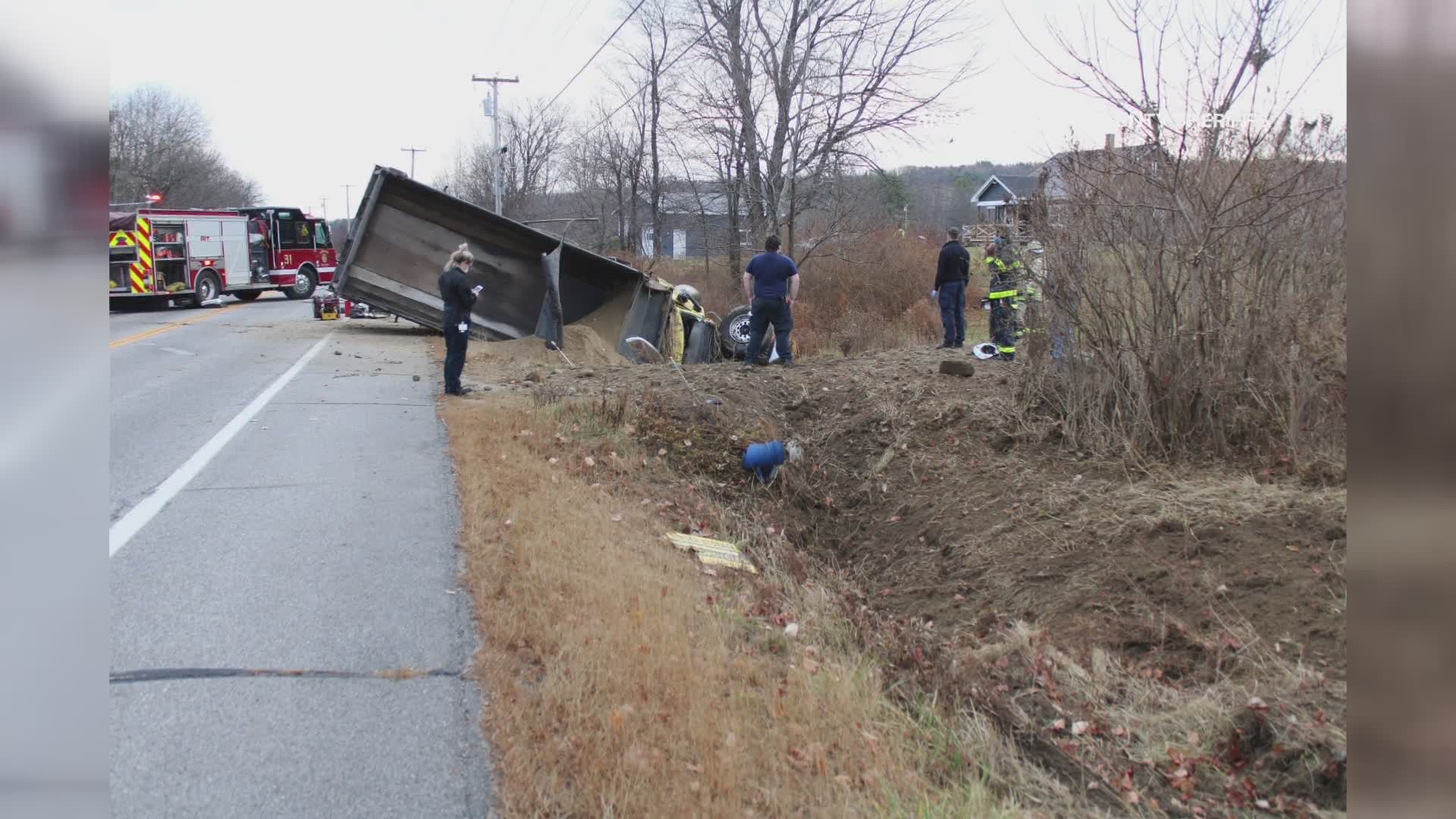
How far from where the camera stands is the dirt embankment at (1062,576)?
14.4 ft

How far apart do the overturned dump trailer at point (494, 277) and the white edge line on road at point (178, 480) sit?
5817 mm

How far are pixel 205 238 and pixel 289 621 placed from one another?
1191 inches

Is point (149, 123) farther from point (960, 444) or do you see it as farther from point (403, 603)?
point (960, 444)

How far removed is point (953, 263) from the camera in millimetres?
14312

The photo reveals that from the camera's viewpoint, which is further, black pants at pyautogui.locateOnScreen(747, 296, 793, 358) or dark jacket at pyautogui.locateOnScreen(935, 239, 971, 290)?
dark jacket at pyautogui.locateOnScreen(935, 239, 971, 290)

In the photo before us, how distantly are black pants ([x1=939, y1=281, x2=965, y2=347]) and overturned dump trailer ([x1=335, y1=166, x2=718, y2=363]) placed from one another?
527cm

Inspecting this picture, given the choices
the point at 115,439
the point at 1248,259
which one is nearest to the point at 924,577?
the point at 1248,259

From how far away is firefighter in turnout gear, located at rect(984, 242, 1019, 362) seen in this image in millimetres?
11995

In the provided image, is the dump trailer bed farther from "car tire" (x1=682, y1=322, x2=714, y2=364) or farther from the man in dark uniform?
the man in dark uniform

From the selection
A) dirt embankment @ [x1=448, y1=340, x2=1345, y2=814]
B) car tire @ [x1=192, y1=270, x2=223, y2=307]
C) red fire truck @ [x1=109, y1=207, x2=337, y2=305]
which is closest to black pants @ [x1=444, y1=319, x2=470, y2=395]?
dirt embankment @ [x1=448, y1=340, x2=1345, y2=814]

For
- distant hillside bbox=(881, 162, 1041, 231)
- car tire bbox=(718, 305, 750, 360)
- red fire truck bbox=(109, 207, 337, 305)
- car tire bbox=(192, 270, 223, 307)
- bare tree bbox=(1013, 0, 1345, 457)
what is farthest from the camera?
distant hillside bbox=(881, 162, 1041, 231)

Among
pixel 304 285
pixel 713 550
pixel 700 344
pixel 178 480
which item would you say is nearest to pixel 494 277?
pixel 700 344

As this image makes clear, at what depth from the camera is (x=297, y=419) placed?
10977 millimetres
